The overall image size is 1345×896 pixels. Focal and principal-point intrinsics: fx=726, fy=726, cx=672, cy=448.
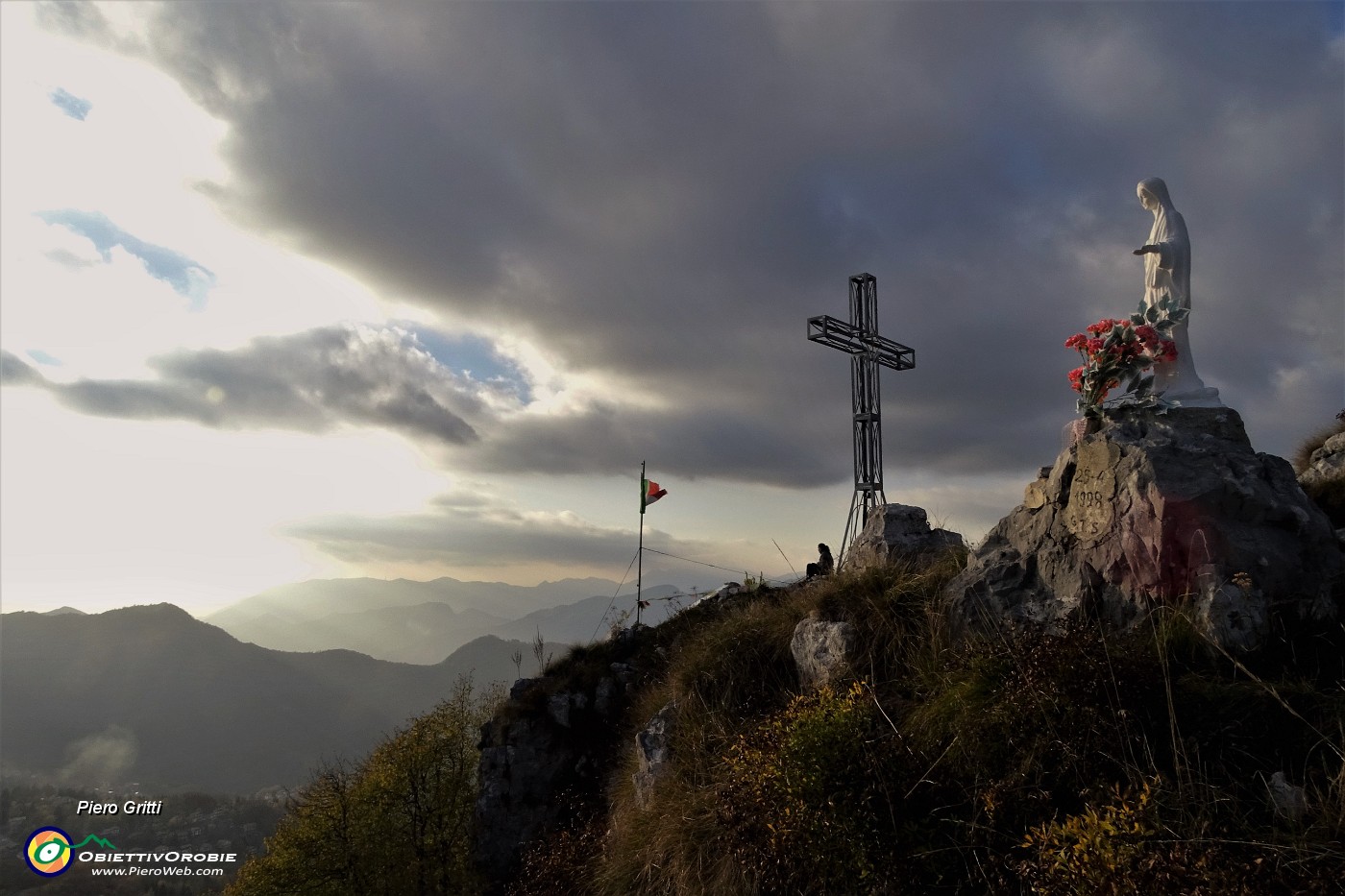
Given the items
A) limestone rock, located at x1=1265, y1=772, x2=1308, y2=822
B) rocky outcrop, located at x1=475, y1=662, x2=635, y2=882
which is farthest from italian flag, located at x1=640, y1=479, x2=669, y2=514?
limestone rock, located at x1=1265, y1=772, x2=1308, y2=822

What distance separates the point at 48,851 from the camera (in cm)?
1977

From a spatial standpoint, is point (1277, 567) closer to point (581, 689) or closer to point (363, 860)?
point (581, 689)

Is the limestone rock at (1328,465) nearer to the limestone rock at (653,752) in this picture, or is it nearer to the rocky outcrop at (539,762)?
the limestone rock at (653,752)

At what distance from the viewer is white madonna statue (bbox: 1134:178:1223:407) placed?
10344 millimetres

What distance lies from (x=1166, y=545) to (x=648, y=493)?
15.1 m

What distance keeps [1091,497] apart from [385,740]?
2964cm

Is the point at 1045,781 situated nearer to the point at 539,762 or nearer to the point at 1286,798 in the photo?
the point at 1286,798

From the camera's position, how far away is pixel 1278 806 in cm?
445

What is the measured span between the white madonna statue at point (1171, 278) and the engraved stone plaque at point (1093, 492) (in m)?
3.12

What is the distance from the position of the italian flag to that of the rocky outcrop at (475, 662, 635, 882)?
18.4 feet

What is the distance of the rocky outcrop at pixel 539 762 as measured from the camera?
15312mm

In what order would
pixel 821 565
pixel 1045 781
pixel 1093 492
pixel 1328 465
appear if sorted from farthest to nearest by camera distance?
pixel 821 565 < pixel 1328 465 < pixel 1093 492 < pixel 1045 781

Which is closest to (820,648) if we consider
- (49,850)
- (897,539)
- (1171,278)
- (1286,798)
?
(897,539)

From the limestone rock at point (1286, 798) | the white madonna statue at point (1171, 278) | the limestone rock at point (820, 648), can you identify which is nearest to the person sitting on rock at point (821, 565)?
the limestone rock at point (820, 648)
